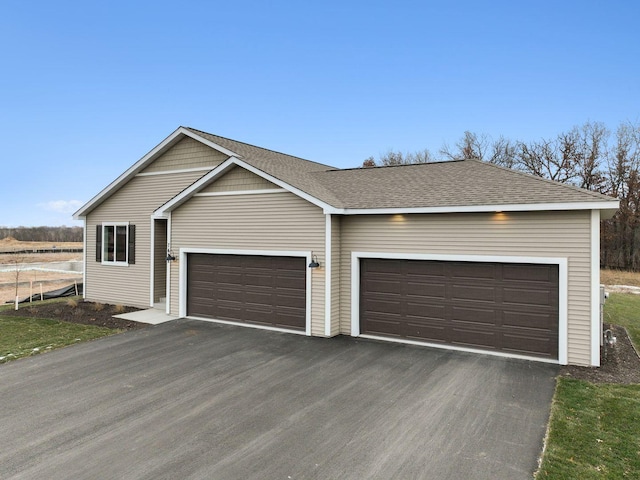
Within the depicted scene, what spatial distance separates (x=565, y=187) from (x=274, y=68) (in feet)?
77.5

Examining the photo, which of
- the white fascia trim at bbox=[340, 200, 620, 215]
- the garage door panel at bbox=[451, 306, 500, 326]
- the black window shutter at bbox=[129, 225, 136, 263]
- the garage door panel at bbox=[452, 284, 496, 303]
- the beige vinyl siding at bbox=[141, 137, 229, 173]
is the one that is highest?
the beige vinyl siding at bbox=[141, 137, 229, 173]

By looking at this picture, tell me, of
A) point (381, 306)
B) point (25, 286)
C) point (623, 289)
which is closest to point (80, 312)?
point (381, 306)

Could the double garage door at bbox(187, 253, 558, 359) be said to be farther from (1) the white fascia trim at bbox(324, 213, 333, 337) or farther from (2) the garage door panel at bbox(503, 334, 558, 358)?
(1) the white fascia trim at bbox(324, 213, 333, 337)

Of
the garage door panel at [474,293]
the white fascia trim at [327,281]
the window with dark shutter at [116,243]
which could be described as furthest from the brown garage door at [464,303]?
the window with dark shutter at [116,243]

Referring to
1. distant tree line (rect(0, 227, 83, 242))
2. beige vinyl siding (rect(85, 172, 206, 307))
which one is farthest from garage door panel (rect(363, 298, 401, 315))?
→ distant tree line (rect(0, 227, 83, 242))

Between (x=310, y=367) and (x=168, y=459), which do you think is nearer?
(x=168, y=459)

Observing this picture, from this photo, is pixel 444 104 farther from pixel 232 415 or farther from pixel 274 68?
pixel 232 415

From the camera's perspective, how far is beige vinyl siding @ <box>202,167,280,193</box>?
34.1 feet

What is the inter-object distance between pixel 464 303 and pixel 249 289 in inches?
216

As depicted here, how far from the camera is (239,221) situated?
10719mm

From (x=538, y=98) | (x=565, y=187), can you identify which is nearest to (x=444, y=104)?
(x=538, y=98)

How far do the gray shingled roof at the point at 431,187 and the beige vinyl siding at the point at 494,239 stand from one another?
0.33m

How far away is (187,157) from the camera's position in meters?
13.1

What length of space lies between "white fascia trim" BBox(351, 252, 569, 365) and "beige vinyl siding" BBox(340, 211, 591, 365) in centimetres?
8
